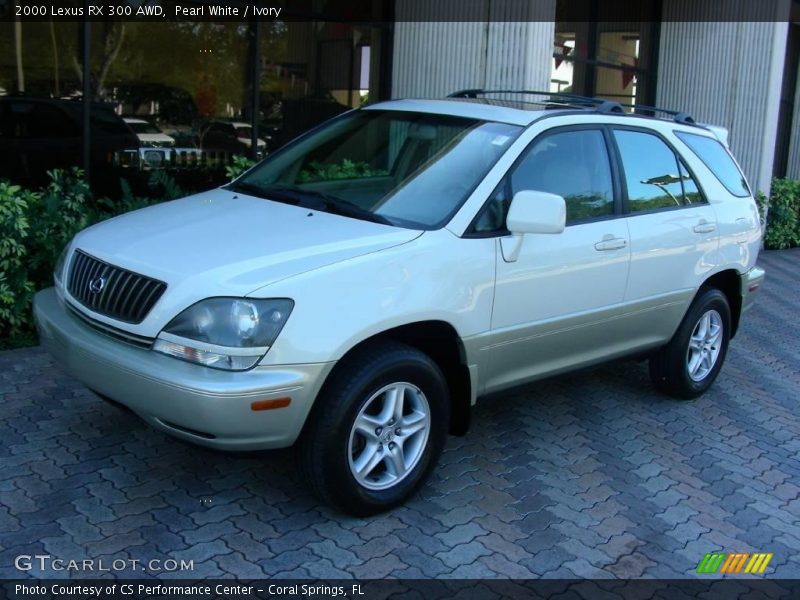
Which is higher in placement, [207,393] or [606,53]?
[606,53]

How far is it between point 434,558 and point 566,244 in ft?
5.80

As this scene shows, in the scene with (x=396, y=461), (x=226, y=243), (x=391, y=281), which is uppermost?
(x=226, y=243)

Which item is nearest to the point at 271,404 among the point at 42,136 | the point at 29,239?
the point at 29,239

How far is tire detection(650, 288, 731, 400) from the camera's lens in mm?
5848

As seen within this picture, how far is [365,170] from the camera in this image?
4949 mm

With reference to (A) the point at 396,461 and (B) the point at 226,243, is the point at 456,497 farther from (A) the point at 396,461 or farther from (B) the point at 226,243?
(B) the point at 226,243

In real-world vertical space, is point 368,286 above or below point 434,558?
above

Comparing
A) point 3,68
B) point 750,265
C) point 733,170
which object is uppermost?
point 3,68

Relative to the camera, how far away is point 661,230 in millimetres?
5363

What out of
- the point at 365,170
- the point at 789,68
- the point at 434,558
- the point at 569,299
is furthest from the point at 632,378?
the point at 789,68

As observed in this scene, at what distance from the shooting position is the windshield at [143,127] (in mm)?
8469

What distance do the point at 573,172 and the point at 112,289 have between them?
249 centimetres

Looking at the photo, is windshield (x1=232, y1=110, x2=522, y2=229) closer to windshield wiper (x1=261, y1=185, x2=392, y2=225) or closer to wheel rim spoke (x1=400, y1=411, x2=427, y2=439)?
windshield wiper (x1=261, y1=185, x2=392, y2=225)

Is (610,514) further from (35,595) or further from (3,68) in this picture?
(3,68)
